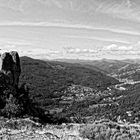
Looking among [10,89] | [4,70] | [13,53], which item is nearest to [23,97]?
[10,89]

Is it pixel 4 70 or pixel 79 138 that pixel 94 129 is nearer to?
pixel 79 138

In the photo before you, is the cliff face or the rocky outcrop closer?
the cliff face

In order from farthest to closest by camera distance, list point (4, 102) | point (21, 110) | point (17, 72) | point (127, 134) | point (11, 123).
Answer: point (17, 72), point (4, 102), point (21, 110), point (11, 123), point (127, 134)

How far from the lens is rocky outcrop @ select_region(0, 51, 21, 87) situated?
92431 mm

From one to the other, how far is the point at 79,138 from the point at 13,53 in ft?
289

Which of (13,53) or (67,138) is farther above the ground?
(13,53)

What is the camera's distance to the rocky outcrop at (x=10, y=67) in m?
92.4

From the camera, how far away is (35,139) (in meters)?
21.6

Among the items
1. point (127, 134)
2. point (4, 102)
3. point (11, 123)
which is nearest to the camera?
point (127, 134)

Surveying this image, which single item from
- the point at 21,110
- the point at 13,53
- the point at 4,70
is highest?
the point at 13,53

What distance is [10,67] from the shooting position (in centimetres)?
9788

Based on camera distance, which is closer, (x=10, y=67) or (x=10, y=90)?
(x=10, y=90)

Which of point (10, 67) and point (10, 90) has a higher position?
point (10, 67)

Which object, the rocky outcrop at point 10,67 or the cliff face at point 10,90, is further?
the rocky outcrop at point 10,67
